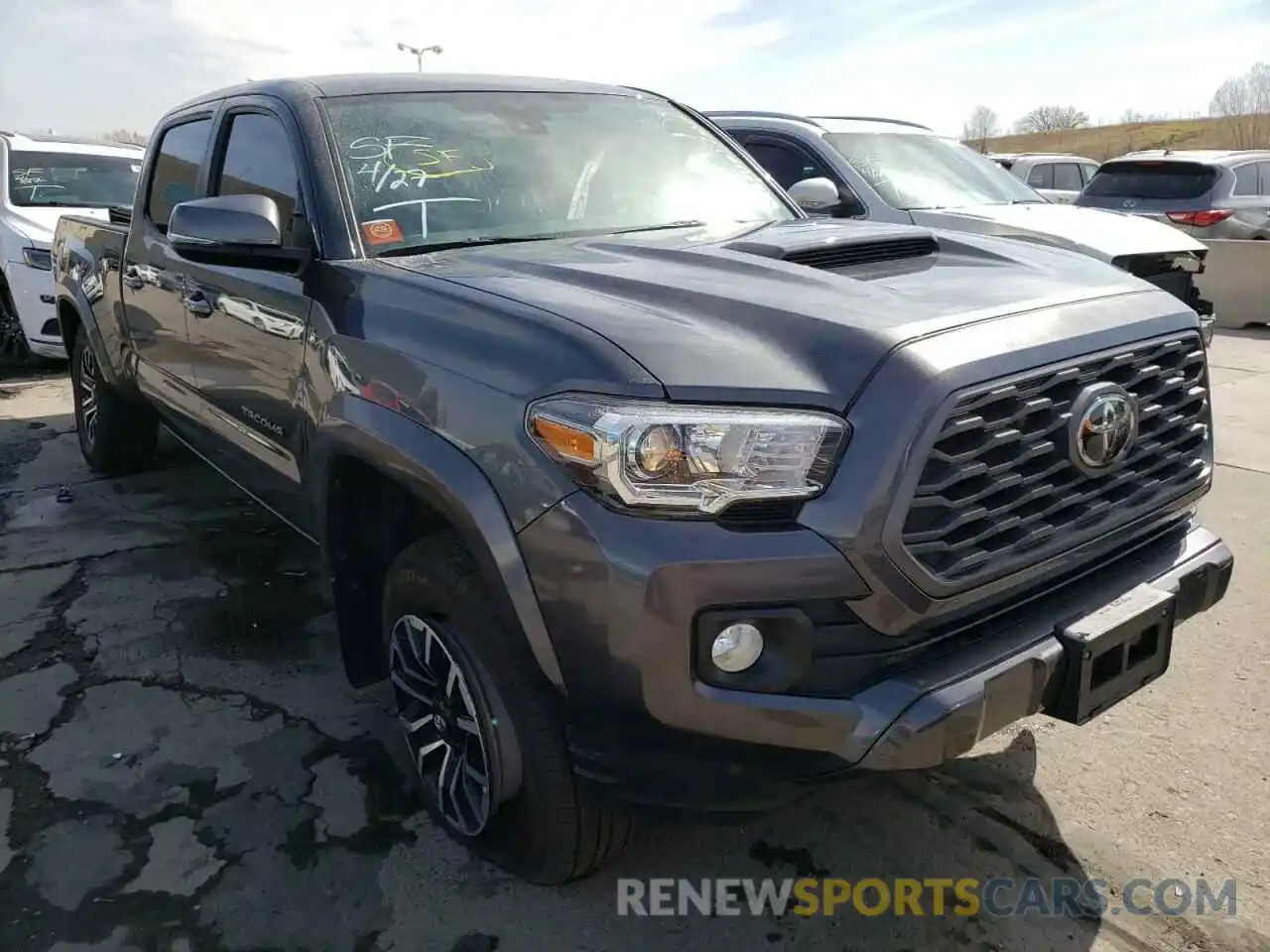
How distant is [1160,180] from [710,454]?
11.5 metres

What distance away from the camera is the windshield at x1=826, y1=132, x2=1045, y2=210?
262 inches

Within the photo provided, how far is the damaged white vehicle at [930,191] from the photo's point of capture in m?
6.27

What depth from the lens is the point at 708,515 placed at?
1.87m

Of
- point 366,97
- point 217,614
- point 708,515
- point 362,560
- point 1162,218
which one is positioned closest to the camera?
point 708,515

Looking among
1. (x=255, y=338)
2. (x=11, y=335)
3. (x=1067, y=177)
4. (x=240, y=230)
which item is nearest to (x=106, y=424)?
(x=255, y=338)

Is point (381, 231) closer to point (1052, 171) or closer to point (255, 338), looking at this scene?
point (255, 338)

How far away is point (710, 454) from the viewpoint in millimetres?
1870

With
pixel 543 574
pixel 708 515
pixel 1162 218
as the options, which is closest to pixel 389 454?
pixel 543 574

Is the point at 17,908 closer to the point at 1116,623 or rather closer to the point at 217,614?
the point at 217,614

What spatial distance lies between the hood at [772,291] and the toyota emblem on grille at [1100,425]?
0.54 feet

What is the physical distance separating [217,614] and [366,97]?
202 centimetres

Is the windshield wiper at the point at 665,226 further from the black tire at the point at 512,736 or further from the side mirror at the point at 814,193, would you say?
the side mirror at the point at 814,193

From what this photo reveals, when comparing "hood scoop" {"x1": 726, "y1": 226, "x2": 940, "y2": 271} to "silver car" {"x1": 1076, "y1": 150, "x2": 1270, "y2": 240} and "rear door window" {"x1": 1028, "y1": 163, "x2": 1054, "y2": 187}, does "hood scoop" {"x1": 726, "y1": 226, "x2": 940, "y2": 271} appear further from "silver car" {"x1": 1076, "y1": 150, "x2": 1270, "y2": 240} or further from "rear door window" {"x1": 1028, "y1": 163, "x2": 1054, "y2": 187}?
"rear door window" {"x1": 1028, "y1": 163, "x2": 1054, "y2": 187}

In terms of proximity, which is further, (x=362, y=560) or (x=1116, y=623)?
(x=362, y=560)
